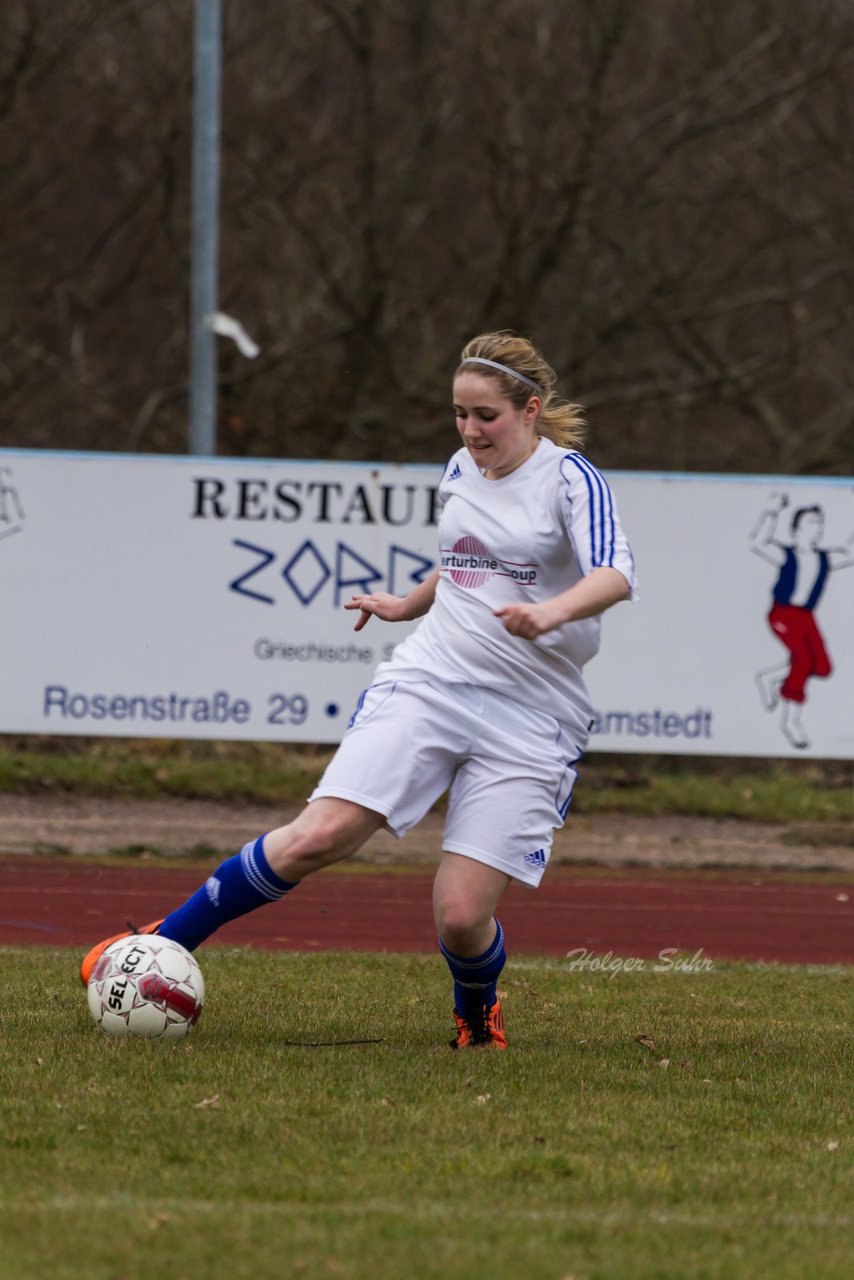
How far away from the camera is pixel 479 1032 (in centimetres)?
611

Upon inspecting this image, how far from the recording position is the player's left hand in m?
5.25

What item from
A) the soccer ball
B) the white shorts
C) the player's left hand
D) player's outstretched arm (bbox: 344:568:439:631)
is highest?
the player's left hand

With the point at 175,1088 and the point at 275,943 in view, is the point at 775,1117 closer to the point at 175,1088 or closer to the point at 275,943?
the point at 175,1088

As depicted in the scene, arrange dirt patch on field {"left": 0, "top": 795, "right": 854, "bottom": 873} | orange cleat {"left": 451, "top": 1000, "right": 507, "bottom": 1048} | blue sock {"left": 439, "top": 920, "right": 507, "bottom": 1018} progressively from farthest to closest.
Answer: dirt patch on field {"left": 0, "top": 795, "right": 854, "bottom": 873} → orange cleat {"left": 451, "top": 1000, "right": 507, "bottom": 1048} → blue sock {"left": 439, "top": 920, "right": 507, "bottom": 1018}

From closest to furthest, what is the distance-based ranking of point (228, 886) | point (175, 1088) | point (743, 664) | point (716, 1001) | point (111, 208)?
point (175, 1088), point (228, 886), point (716, 1001), point (743, 664), point (111, 208)

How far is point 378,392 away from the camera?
1853 cm

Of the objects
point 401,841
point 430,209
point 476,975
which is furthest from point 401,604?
point 430,209

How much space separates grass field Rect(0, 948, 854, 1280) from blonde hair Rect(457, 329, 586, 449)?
1.94 meters

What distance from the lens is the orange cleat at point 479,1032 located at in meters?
6.10

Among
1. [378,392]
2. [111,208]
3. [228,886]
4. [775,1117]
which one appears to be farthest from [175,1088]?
[111,208]

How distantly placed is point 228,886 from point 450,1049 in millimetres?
892

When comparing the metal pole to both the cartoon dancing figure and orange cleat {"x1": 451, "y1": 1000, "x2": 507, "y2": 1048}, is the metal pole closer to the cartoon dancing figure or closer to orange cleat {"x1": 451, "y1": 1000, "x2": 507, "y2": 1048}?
the cartoon dancing figure

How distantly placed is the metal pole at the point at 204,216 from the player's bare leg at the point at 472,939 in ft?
27.9

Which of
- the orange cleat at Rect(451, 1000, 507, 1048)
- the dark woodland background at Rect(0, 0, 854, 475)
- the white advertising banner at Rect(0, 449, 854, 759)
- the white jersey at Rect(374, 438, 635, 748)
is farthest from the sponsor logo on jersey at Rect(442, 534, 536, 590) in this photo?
the dark woodland background at Rect(0, 0, 854, 475)
